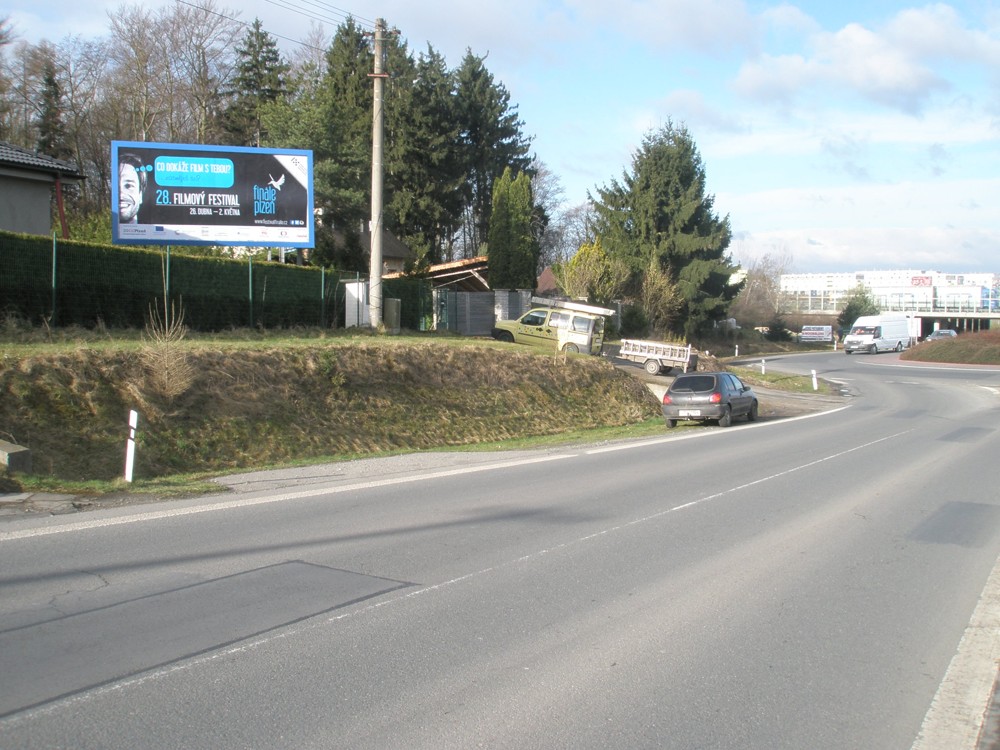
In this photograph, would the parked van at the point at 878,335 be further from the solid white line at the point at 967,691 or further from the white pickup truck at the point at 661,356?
the solid white line at the point at 967,691

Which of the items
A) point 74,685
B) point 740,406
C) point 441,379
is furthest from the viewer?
point 740,406

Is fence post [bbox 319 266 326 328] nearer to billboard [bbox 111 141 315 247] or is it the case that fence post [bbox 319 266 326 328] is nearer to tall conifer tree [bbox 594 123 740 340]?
billboard [bbox 111 141 315 247]

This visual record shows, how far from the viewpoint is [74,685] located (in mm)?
5062

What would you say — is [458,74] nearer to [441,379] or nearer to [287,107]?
[287,107]

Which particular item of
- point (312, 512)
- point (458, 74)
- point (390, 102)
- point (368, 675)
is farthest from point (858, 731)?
point (458, 74)

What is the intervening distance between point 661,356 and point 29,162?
2456cm

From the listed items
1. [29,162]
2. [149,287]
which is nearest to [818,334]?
[29,162]

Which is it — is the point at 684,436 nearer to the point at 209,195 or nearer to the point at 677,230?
the point at 209,195

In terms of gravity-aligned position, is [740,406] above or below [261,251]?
below

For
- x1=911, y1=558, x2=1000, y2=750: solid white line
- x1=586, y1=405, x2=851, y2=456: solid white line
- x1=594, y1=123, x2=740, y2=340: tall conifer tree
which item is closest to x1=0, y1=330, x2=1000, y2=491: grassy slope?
x1=586, y1=405, x2=851, y2=456: solid white line

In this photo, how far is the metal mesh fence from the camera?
717 inches

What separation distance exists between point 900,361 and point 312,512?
209 ft

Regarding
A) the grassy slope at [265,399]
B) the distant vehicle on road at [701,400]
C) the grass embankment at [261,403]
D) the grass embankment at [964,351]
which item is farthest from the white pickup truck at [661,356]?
the grass embankment at [964,351]

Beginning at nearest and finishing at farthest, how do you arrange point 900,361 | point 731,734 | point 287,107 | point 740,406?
point 731,734
point 740,406
point 287,107
point 900,361
